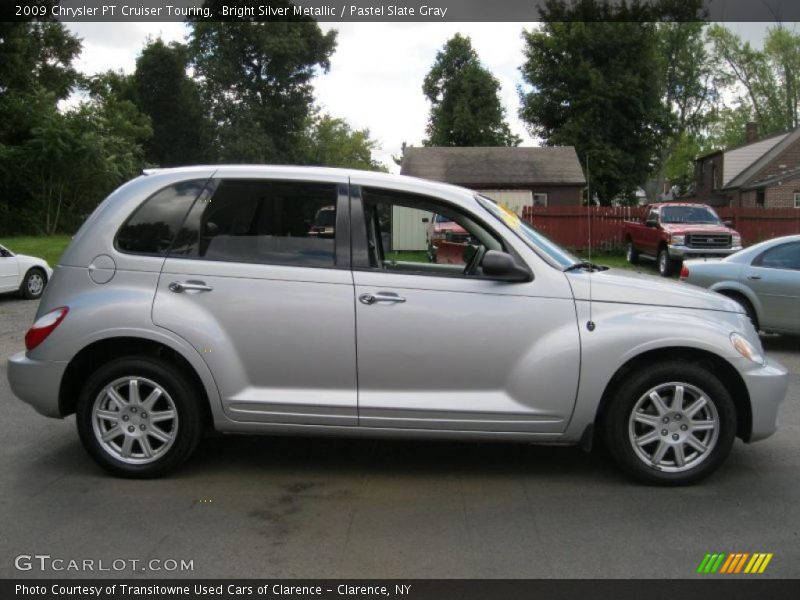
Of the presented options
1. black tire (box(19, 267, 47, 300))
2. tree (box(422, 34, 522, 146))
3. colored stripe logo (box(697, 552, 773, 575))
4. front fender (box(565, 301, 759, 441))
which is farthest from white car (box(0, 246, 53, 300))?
tree (box(422, 34, 522, 146))

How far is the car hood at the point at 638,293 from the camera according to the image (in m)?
4.87

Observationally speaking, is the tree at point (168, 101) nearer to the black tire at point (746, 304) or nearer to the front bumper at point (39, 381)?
the black tire at point (746, 304)

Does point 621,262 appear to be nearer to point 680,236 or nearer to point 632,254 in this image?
point 632,254

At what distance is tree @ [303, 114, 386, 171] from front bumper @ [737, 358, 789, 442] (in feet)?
201

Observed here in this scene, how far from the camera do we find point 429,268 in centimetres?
545

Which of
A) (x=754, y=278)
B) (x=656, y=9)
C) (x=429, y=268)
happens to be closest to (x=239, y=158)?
(x=656, y=9)

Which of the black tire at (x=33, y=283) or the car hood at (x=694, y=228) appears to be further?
the car hood at (x=694, y=228)

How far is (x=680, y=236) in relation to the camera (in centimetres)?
2083

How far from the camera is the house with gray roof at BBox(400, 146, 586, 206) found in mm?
34375

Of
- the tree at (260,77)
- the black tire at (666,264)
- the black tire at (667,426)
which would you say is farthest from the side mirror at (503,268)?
the tree at (260,77)

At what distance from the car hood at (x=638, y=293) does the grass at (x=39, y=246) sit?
2008cm

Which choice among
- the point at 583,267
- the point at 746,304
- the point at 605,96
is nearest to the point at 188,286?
the point at 583,267

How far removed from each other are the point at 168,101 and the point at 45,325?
5968cm
